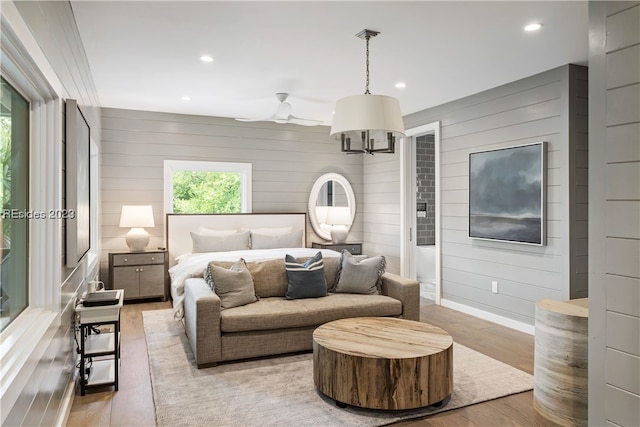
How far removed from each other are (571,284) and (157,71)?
4.30 m

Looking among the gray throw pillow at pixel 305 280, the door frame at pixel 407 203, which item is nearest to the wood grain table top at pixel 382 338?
the gray throw pillow at pixel 305 280

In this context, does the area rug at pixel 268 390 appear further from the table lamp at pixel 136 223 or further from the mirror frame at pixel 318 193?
the mirror frame at pixel 318 193

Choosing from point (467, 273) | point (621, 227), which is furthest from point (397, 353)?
point (467, 273)

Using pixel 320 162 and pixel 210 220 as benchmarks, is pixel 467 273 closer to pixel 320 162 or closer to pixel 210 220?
pixel 320 162

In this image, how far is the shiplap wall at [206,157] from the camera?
5.82m

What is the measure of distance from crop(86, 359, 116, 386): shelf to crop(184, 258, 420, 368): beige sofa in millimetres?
590

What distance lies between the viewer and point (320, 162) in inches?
278

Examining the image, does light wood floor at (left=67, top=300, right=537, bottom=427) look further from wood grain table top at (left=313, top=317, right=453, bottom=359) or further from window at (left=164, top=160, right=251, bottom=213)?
window at (left=164, top=160, right=251, bottom=213)

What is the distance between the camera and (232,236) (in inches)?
234

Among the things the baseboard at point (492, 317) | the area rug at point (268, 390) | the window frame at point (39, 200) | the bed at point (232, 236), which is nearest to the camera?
the window frame at point (39, 200)

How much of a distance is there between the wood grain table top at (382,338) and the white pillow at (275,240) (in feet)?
9.20

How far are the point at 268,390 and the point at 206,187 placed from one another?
4034mm

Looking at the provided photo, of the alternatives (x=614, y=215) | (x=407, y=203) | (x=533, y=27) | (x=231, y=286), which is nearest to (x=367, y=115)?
(x=533, y=27)

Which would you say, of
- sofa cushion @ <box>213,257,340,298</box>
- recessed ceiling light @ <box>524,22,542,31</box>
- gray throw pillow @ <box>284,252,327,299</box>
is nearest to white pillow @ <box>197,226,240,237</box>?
sofa cushion @ <box>213,257,340,298</box>
